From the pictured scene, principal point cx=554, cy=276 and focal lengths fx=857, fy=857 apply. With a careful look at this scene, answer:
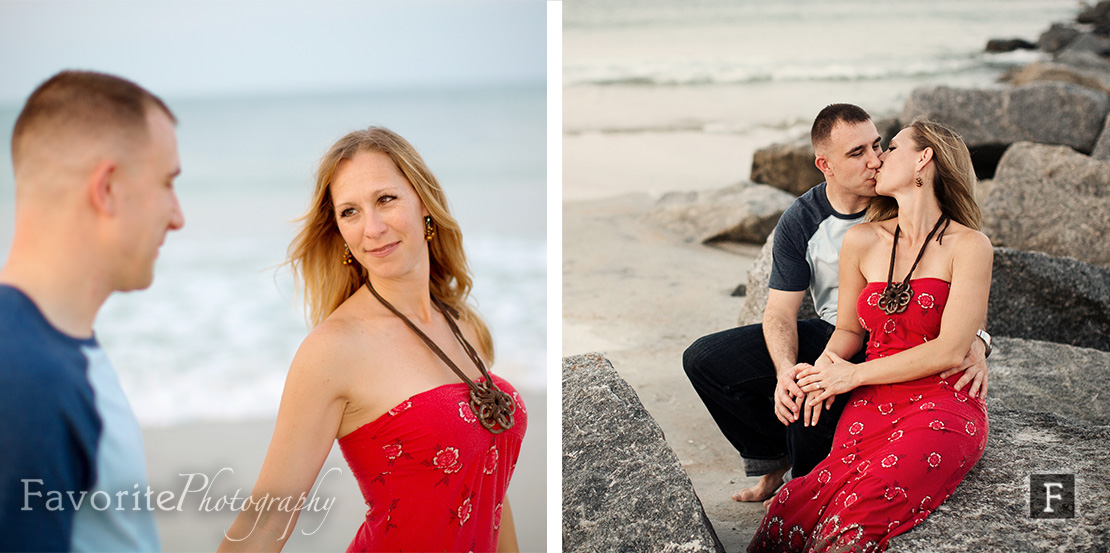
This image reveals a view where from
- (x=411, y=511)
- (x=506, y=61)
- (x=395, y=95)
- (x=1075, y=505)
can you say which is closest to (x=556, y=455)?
(x=411, y=511)

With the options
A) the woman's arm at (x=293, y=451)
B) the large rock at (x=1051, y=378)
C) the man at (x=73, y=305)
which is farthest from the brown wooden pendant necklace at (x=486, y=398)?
the large rock at (x=1051, y=378)

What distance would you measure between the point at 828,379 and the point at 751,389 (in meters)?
0.54

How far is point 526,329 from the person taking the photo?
6594 millimetres

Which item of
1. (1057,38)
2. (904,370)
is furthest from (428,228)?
(1057,38)

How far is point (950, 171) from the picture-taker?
271 centimetres

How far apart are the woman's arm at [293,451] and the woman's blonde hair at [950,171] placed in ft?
6.41

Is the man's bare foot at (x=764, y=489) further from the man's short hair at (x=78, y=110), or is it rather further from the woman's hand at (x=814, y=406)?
the man's short hair at (x=78, y=110)

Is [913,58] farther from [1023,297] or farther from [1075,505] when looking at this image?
[1075,505]

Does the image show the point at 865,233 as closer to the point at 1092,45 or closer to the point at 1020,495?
the point at 1020,495

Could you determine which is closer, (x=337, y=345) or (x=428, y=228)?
(x=337, y=345)

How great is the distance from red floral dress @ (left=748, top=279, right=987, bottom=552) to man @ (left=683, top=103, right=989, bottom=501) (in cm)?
28

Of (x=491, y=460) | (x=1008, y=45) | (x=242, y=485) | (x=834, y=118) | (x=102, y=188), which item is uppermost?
(x=102, y=188)

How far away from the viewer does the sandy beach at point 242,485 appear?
215cm

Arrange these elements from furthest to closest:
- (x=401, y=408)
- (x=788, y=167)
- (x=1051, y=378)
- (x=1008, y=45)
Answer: (x=1008, y=45) < (x=788, y=167) < (x=1051, y=378) < (x=401, y=408)
